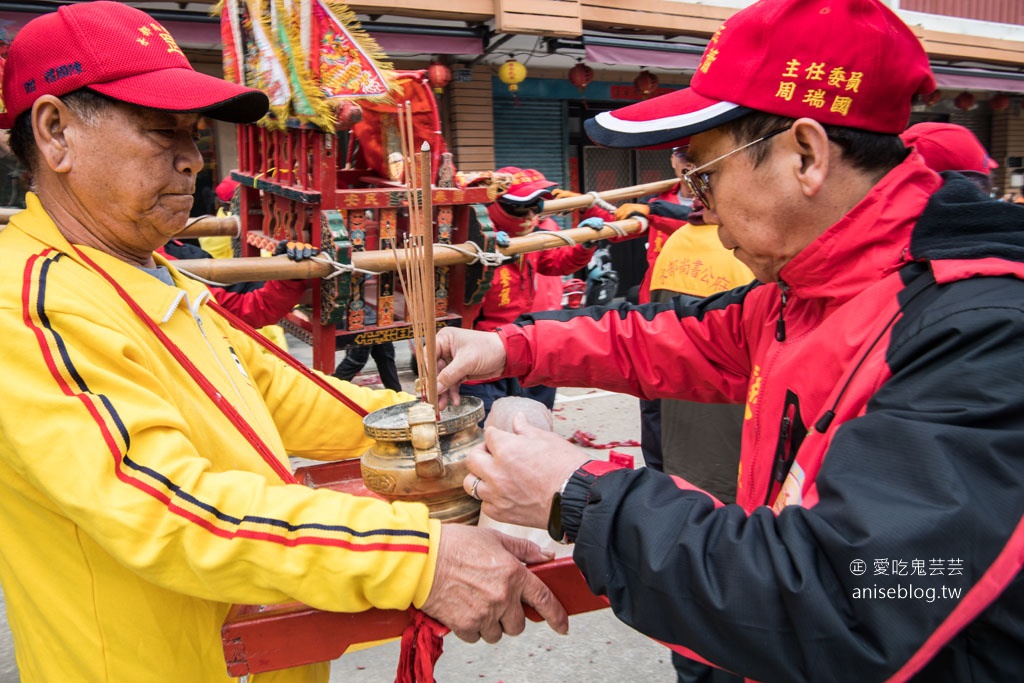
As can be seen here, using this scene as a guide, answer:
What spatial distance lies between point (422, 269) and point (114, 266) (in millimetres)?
626

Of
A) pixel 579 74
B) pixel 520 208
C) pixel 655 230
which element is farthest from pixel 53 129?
pixel 579 74

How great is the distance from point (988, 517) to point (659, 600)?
1.41ft

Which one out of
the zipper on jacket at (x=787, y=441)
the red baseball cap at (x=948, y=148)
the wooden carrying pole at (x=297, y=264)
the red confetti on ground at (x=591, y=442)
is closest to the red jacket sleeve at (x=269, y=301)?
the wooden carrying pole at (x=297, y=264)

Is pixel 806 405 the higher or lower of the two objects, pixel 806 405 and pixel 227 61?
the lower

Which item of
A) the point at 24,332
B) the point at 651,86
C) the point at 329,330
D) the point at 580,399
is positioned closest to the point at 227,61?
the point at 329,330

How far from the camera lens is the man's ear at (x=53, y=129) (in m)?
1.45

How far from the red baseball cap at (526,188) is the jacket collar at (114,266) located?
110 inches

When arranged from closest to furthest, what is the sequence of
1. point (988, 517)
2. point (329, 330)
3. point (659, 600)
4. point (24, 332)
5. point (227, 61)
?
point (988, 517), point (659, 600), point (24, 332), point (227, 61), point (329, 330)

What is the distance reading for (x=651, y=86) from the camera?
10.1 meters

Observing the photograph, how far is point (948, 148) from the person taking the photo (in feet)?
9.39

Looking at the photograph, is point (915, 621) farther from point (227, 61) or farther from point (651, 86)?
point (651, 86)

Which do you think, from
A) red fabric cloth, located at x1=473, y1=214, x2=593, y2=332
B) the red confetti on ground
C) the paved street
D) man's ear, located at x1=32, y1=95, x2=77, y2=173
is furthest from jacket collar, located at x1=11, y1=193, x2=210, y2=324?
the red confetti on ground

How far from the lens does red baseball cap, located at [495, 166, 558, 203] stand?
423 centimetres

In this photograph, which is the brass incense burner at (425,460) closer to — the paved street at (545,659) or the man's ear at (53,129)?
the man's ear at (53,129)
